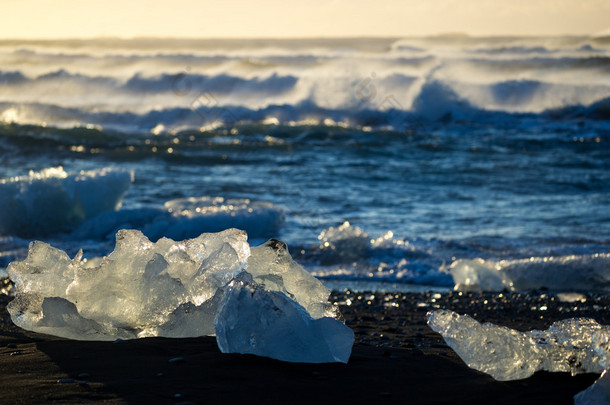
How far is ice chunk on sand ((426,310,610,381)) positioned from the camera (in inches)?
104

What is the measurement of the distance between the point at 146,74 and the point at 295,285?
3285 cm

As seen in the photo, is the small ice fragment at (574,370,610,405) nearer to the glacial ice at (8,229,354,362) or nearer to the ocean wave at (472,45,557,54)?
the glacial ice at (8,229,354,362)

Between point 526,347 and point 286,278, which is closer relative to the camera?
point 526,347

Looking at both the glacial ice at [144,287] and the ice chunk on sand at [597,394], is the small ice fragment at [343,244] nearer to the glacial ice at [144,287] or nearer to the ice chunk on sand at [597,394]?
the glacial ice at [144,287]

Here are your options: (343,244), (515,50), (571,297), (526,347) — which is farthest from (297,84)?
(526,347)

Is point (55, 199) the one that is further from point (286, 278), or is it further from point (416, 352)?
point (416, 352)

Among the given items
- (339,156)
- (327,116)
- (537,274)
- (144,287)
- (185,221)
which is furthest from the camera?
(327,116)

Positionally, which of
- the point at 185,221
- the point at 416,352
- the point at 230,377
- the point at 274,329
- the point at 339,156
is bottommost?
the point at 339,156

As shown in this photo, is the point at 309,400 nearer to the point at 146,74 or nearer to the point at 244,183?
the point at 244,183

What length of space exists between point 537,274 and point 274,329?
14.0 feet

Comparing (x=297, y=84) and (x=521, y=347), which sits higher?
(x=297, y=84)

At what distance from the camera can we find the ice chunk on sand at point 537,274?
635 centimetres

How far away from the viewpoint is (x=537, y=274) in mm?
6500

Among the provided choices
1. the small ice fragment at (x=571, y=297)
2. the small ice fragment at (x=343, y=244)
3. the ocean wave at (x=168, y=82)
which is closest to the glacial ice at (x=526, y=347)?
the small ice fragment at (x=571, y=297)
